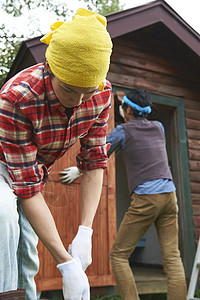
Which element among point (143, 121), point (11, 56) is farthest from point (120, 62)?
point (11, 56)

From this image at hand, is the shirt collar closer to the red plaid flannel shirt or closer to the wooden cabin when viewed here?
the red plaid flannel shirt

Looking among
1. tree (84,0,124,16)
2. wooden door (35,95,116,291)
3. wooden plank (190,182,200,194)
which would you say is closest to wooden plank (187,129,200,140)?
wooden plank (190,182,200,194)

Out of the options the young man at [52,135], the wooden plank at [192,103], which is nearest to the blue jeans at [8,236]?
the young man at [52,135]

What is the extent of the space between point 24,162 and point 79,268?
0.54 metres

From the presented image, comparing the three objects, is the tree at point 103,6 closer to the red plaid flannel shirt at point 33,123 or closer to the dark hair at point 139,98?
the dark hair at point 139,98

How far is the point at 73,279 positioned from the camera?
158 centimetres

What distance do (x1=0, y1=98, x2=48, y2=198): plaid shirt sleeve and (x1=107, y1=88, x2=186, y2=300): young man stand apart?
5.20ft

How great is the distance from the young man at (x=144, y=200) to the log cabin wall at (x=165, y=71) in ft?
4.88

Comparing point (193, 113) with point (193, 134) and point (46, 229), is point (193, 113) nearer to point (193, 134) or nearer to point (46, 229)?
point (193, 134)

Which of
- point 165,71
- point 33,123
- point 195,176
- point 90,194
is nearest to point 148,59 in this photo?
point 165,71

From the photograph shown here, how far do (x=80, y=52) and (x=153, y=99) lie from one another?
3651 mm

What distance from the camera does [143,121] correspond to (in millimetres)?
3338

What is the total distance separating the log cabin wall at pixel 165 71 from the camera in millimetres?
4773

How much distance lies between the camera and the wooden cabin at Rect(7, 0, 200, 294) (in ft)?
12.6
